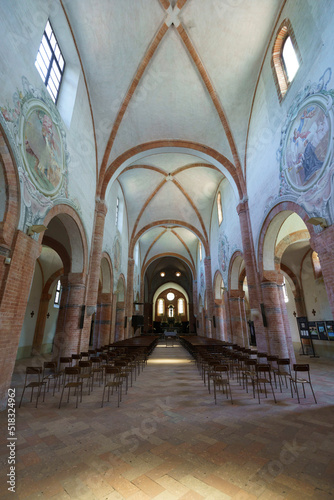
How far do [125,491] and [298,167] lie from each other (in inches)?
288

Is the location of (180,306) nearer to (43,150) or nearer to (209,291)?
(209,291)

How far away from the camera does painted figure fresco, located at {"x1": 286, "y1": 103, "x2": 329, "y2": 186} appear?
5.34 metres

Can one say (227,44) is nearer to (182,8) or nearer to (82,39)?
(182,8)

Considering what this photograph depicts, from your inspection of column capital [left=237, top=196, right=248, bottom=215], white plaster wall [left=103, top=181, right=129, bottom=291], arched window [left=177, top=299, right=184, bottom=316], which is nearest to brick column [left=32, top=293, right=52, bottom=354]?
white plaster wall [left=103, top=181, right=129, bottom=291]

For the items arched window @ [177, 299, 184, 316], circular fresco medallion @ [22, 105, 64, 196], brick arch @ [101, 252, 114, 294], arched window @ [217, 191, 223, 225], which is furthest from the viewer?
arched window @ [177, 299, 184, 316]

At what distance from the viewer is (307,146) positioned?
590 cm

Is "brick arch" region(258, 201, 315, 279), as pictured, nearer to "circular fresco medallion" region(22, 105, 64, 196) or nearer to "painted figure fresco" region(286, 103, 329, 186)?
"painted figure fresco" region(286, 103, 329, 186)

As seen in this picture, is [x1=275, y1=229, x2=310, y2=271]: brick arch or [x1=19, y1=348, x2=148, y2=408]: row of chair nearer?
[x1=19, y1=348, x2=148, y2=408]: row of chair

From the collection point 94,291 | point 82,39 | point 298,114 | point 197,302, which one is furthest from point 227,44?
point 197,302

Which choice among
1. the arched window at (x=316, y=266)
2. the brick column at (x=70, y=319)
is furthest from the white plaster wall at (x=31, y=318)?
the arched window at (x=316, y=266)

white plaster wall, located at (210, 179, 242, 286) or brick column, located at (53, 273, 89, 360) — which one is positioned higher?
white plaster wall, located at (210, 179, 242, 286)

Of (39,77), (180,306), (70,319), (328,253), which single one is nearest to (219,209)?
(328,253)

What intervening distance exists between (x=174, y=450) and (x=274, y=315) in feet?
21.5

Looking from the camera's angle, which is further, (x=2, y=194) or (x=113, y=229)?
(x=113, y=229)
